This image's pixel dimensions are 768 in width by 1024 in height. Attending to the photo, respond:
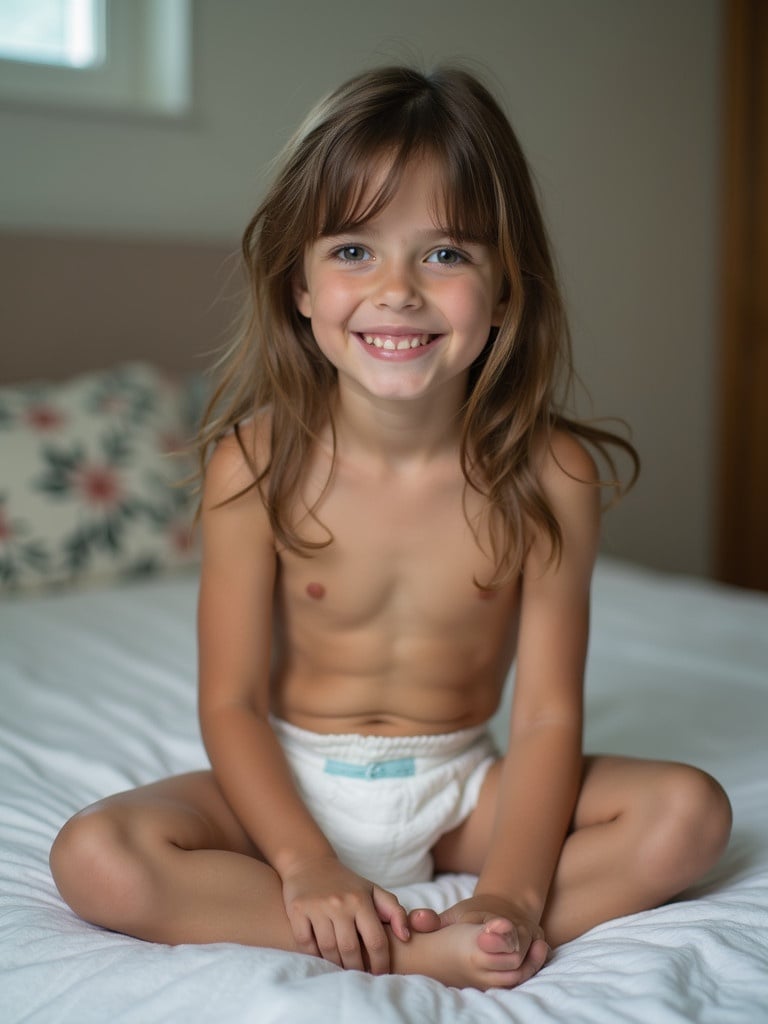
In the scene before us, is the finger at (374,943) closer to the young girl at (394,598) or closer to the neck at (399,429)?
the young girl at (394,598)

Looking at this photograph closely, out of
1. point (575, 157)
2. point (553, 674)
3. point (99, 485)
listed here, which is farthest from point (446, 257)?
point (575, 157)

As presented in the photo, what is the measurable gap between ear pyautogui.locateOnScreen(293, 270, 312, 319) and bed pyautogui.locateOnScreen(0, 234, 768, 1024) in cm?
47

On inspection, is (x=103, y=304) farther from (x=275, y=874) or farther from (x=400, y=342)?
(x=275, y=874)

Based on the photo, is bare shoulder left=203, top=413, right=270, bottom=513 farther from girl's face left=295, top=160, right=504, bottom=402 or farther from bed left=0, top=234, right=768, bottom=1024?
bed left=0, top=234, right=768, bottom=1024

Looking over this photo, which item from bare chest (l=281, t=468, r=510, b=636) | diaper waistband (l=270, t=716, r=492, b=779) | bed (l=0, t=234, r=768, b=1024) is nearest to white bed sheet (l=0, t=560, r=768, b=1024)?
bed (l=0, t=234, r=768, b=1024)

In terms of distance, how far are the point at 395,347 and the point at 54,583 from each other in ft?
3.55

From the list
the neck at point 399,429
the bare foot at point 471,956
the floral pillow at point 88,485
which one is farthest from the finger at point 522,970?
the floral pillow at point 88,485

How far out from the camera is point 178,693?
4.71 ft

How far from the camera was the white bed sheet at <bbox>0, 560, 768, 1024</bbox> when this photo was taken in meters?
0.70

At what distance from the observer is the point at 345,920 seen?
803mm

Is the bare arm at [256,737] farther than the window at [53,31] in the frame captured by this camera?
No

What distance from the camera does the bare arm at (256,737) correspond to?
0.81 m

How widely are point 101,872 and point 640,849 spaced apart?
1.30 feet

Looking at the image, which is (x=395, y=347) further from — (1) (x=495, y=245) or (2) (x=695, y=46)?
(2) (x=695, y=46)
